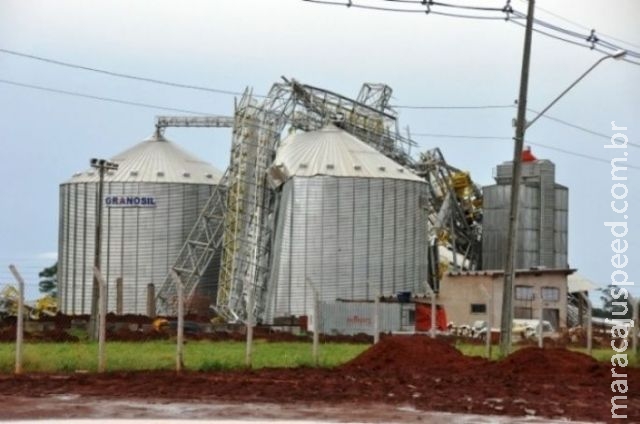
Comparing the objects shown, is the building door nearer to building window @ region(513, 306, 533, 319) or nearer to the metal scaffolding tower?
building window @ region(513, 306, 533, 319)

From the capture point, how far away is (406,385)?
71.4 feet

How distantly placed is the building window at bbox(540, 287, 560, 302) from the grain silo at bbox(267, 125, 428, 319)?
6.85m

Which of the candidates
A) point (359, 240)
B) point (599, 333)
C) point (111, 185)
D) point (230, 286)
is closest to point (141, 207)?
point (111, 185)

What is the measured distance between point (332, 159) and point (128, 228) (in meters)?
13.4

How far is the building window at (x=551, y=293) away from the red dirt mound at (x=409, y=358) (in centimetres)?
3558

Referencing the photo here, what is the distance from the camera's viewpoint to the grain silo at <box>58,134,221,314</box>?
240 ft

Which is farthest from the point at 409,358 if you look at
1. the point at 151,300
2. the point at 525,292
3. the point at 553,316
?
the point at 151,300

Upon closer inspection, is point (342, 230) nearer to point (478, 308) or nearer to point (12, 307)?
point (478, 308)

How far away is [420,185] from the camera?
6850 cm

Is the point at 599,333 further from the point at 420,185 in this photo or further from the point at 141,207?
the point at 141,207

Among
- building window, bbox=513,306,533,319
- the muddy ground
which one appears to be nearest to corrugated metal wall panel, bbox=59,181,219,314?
building window, bbox=513,306,533,319

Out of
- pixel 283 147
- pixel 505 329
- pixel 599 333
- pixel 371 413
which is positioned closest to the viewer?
pixel 371 413

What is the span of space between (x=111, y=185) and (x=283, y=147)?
10.7m

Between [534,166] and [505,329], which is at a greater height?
[534,166]
